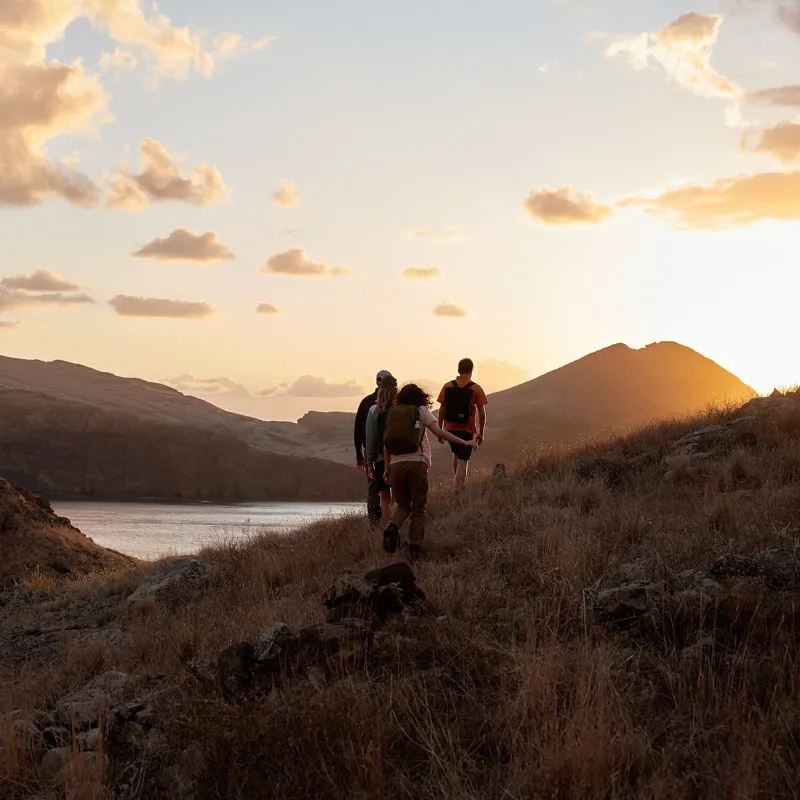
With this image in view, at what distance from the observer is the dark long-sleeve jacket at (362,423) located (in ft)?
37.5

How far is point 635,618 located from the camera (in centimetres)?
556

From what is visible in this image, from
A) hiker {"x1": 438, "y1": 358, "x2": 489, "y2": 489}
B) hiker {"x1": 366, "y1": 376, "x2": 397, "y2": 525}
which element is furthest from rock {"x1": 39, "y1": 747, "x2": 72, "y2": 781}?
hiker {"x1": 438, "y1": 358, "x2": 489, "y2": 489}

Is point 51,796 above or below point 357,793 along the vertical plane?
below

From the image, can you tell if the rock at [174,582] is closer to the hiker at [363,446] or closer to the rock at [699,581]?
the hiker at [363,446]

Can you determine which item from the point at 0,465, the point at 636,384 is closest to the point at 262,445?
the point at 0,465

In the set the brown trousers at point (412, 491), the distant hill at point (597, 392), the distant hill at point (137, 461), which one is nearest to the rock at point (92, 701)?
the brown trousers at point (412, 491)

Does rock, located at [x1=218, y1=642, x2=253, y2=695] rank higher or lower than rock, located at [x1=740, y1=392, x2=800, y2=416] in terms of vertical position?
lower

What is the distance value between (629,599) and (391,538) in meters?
4.14

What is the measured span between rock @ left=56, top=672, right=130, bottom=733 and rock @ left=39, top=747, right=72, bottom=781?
0.16 meters

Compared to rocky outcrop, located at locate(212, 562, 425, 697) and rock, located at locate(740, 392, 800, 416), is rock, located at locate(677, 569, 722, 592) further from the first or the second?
rock, located at locate(740, 392, 800, 416)

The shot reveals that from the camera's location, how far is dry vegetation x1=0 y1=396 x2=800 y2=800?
3.82m

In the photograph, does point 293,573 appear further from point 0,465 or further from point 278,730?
point 0,465

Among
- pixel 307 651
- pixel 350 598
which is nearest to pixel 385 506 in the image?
pixel 350 598

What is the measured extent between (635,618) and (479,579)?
201 cm
